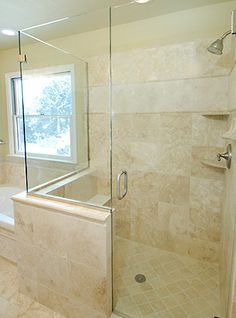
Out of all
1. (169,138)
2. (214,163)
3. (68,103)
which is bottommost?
(214,163)

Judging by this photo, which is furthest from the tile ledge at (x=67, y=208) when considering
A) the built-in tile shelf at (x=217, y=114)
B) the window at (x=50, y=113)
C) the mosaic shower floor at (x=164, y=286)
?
the built-in tile shelf at (x=217, y=114)

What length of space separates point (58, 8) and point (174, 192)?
2.09 meters

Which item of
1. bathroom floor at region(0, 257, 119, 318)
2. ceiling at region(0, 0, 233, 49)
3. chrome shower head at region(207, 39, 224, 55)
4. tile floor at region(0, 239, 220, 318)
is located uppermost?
ceiling at region(0, 0, 233, 49)

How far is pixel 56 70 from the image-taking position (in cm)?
253

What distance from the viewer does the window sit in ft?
8.27

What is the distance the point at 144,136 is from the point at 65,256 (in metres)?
1.34

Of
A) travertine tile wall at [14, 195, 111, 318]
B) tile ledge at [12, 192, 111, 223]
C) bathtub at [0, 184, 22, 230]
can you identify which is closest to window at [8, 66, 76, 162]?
bathtub at [0, 184, 22, 230]

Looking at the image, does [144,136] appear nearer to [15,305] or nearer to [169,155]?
[169,155]

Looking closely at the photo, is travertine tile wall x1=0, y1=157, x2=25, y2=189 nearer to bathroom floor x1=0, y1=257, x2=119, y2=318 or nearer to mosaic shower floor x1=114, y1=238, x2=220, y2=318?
bathroom floor x1=0, y1=257, x2=119, y2=318

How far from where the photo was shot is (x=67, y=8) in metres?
1.90

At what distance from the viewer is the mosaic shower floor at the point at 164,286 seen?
1.54 metres

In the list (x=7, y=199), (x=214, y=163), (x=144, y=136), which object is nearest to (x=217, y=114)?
(x=214, y=163)

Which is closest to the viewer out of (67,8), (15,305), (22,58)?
(15,305)

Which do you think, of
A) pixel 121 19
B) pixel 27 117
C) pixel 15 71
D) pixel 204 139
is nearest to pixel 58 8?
pixel 121 19
